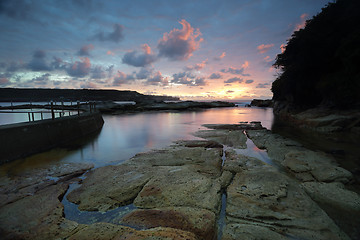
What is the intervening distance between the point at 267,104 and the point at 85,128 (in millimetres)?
70879

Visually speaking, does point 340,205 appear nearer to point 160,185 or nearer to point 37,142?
point 160,185

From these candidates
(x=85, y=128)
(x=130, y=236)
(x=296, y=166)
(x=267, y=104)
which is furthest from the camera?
(x=267, y=104)

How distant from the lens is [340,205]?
153 inches

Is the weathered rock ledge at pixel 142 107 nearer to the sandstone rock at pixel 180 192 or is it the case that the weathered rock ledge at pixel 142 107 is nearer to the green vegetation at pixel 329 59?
the green vegetation at pixel 329 59

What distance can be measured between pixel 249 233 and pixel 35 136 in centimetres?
996

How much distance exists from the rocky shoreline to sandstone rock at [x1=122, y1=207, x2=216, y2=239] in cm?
2

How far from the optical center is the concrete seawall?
690 centimetres

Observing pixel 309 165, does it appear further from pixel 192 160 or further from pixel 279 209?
pixel 192 160

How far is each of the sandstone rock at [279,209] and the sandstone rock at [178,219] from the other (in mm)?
528

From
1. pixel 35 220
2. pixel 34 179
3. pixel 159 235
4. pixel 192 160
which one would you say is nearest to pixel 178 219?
pixel 159 235

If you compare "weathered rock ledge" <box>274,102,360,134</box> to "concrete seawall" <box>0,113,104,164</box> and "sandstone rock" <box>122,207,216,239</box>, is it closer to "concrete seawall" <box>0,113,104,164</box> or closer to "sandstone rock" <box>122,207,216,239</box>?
"sandstone rock" <box>122,207,216,239</box>

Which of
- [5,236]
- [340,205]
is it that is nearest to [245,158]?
[340,205]

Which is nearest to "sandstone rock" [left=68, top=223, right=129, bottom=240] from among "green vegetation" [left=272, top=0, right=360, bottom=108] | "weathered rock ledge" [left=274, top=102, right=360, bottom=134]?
"weathered rock ledge" [left=274, top=102, right=360, bottom=134]

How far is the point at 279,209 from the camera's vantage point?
3604 millimetres
